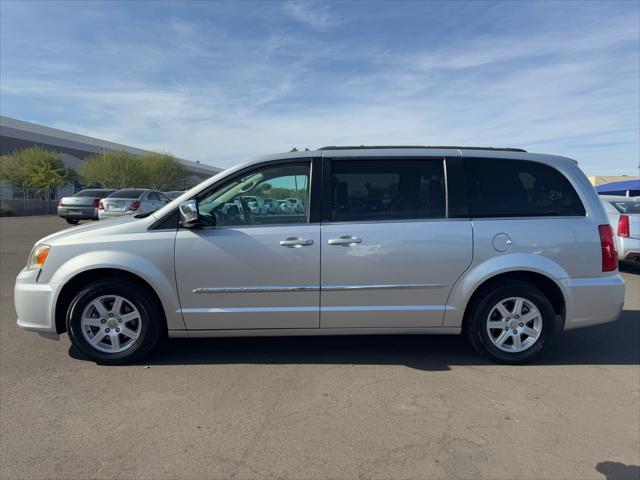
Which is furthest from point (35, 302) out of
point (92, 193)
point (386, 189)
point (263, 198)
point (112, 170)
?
point (112, 170)

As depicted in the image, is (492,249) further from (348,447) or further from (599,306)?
(348,447)

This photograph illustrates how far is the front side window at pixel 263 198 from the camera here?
4016mm

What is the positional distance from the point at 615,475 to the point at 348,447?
5.02 feet

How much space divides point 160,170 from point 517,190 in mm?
52231

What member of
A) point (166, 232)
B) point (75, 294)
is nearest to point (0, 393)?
point (75, 294)

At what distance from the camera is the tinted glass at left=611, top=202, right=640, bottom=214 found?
8748 millimetres

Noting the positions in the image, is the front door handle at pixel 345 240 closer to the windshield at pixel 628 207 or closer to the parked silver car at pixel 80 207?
the windshield at pixel 628 207

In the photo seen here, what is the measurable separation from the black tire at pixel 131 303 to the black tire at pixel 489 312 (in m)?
2.84

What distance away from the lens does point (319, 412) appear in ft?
10.6

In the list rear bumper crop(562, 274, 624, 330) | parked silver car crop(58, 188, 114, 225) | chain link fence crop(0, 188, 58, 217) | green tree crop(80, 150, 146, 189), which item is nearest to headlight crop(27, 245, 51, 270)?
rear bumper crop(562, 274, 624, 330)

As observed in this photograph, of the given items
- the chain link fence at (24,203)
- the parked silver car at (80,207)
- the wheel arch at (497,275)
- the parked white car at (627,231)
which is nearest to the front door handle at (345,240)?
the wheel arch at (497,275)

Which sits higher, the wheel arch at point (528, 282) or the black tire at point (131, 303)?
the wheel arch at point (528, 282)

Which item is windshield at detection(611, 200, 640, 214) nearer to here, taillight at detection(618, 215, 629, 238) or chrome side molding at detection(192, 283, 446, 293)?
taillight at detection(618, 215, 629, 238)

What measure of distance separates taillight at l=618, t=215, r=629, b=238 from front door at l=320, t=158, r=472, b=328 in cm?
613
